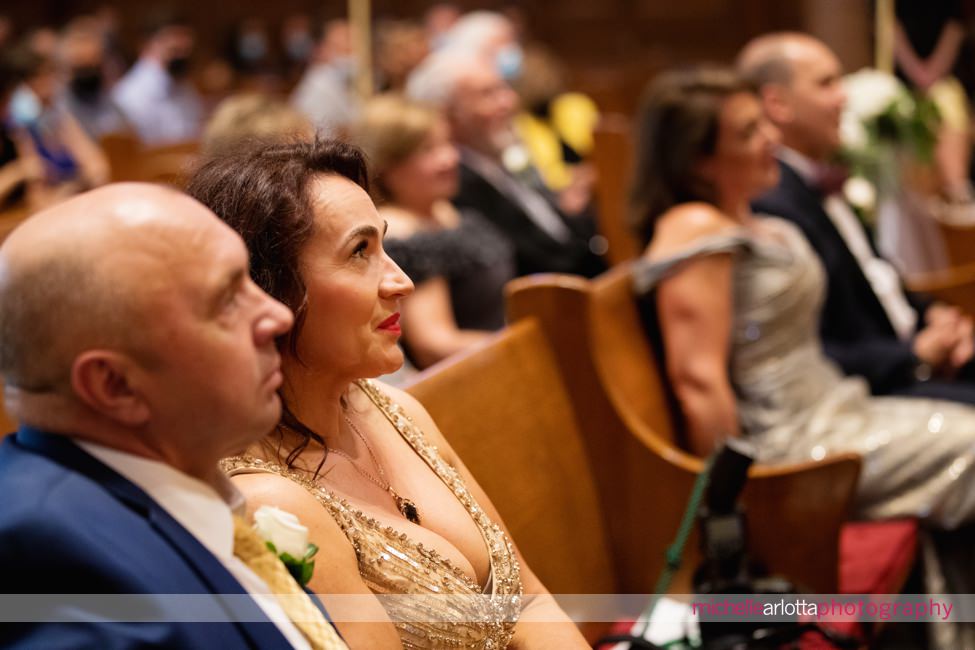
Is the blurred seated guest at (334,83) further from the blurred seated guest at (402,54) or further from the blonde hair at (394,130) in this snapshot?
the blonde hair at (394,130)

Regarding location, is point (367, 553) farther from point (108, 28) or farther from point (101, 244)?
point (108, 28)

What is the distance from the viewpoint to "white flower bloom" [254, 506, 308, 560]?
1157 millimetres

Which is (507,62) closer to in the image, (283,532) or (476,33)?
(476,33)

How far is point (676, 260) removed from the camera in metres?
2.69

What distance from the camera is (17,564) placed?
3.19 feet

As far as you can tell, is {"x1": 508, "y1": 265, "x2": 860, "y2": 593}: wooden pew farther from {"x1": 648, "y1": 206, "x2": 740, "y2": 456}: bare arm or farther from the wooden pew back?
the wooden pew back

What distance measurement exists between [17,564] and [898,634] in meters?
2.12

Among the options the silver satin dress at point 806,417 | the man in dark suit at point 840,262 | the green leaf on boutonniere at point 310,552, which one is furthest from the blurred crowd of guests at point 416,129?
the man in dark suit at point 840,262

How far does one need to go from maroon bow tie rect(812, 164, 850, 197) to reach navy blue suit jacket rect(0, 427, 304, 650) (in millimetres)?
3037

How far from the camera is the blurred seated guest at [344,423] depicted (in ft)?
4.51

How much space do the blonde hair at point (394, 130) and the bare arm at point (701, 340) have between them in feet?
3.67

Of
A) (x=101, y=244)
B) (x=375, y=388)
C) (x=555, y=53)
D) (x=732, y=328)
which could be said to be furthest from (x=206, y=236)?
(x=555, y=53)

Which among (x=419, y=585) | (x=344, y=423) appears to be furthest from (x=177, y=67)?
(x=419, y=585)

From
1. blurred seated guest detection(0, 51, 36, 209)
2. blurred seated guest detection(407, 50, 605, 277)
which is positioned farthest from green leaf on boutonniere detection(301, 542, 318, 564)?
blurred seated guest detection(0, 51, 36, 209)
